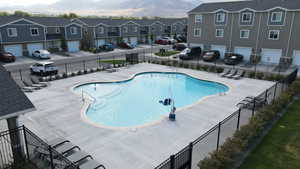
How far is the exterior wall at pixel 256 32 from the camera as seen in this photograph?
99.6ft

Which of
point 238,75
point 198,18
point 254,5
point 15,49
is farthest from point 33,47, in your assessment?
point 254,5

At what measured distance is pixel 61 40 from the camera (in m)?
44.6

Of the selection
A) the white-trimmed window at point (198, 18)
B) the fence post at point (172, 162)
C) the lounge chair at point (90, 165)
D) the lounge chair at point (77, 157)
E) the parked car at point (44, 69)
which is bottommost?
the lounge chair at point (90, 165)

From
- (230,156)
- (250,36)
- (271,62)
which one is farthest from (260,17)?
(230,156)

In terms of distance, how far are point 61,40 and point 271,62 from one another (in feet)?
131

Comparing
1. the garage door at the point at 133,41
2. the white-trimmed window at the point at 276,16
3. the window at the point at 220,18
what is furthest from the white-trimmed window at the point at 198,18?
the garage door at the point at 133,41

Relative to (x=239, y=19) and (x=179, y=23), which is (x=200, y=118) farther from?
(x=179, y=23)

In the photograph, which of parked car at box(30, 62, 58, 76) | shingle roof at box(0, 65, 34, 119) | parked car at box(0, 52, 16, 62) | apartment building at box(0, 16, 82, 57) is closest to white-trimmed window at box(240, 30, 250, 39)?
parked car at box(30, 62, 58, 76)

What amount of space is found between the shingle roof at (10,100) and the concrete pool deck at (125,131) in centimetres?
393

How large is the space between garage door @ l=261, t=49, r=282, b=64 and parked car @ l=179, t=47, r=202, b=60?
10547 millimetres

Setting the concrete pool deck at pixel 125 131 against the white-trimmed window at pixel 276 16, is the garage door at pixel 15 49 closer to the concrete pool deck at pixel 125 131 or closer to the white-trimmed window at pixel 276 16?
the concrete pool deck at pixel 125 131

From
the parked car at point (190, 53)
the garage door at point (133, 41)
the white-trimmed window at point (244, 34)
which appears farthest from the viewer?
the garage door at point (133, 41)

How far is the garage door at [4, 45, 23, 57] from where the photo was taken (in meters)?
37.2

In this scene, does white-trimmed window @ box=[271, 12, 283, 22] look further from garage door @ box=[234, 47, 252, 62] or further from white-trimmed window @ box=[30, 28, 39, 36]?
white-trimmed window @ box=[30, 28, 39, 36]
